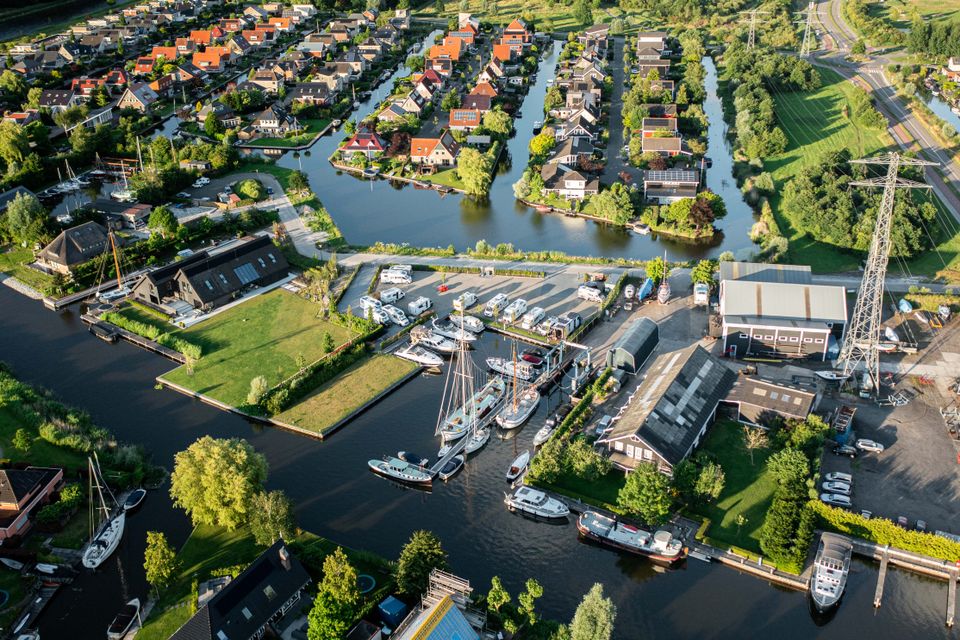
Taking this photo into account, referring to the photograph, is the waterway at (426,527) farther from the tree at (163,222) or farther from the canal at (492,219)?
the canal at (492,219)

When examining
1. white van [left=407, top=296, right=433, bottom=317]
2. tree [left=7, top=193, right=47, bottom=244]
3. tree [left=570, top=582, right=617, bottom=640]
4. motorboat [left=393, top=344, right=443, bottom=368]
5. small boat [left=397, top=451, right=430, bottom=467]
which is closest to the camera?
tree [left=570, top=582, right=617, bottom=640]

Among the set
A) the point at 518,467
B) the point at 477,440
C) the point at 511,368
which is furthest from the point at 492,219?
the point at 518,467

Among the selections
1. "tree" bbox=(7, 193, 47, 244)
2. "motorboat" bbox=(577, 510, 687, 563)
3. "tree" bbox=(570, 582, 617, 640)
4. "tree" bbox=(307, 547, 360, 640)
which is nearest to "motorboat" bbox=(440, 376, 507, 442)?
"motorboat" bbox=(577, 510, 687, 563)

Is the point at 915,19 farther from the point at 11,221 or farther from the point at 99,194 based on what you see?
the point at 11,221

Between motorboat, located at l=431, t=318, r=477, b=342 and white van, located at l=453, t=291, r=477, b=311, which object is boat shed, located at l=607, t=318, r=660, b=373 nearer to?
motorboat, located at l=431, t=318, r=477, b=342

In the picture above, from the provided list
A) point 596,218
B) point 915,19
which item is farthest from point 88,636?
point 915,19

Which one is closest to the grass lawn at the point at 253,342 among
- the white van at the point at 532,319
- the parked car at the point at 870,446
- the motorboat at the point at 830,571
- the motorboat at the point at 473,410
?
the motorboat at the point at 473,410

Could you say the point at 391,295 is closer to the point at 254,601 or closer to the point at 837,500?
the point at 254,601
